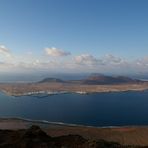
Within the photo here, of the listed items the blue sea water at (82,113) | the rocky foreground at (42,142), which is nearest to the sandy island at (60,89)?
the blue sea water at (82,113)

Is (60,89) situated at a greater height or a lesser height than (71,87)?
lesser

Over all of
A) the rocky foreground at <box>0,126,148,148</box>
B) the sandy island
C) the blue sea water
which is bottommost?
the blue sea water

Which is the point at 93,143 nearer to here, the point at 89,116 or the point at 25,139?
the point at 25,139

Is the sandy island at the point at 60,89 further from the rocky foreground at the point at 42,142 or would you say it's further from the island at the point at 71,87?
the rocky foreground at the point at 42,142

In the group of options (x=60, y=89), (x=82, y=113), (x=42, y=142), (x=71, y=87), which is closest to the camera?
(x=42, y=142)

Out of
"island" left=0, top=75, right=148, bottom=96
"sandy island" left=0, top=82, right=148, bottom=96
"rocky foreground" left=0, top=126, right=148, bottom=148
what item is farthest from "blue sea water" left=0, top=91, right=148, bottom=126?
"island" left=0, top=75, right=148, bottom=96

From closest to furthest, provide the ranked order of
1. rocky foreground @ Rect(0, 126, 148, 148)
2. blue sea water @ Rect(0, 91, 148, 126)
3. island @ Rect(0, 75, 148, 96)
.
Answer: rocky foreground @ Rect(0, 126, 148, 148) < blue sea water @ Rect(0, 91, 148, 126) < island @ Rect(0, 75, 148, 96)

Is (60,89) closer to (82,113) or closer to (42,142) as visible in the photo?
(82,113)

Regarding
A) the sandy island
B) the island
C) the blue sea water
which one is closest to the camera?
the blue sea water

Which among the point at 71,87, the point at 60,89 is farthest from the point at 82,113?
the point at 71,87

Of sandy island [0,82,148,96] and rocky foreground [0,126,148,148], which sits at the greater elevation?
sandy island [0,82,148,96]

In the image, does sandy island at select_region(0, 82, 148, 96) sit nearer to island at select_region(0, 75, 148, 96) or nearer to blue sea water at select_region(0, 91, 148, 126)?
island at select_region(0, 75, 148, 96)
